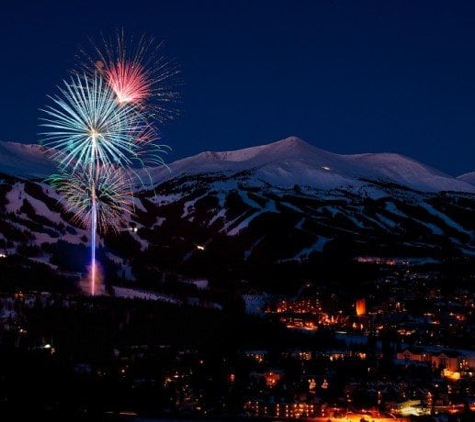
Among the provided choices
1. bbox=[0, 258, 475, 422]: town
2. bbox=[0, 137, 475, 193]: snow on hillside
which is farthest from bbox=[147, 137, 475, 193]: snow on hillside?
bbox=[0, 258, 475, 422]: town

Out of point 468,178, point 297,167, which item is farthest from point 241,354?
point 468,178

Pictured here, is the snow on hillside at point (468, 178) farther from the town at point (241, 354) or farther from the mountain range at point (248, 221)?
the town at point (241, 354)

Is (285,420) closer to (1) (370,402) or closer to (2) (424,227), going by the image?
(1) (370,402)

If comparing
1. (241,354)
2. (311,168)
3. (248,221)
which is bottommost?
(241,354)

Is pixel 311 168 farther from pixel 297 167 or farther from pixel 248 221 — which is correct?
pixel 248 221

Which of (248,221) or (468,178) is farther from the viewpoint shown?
(468,178)

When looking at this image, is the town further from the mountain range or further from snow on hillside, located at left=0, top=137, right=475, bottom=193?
snow on hillside, located at left=0, top=137, right=475, bottom=193

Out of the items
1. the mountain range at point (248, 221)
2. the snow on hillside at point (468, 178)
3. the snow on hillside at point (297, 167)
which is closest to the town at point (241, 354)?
the mountain range at point (248, 221)
